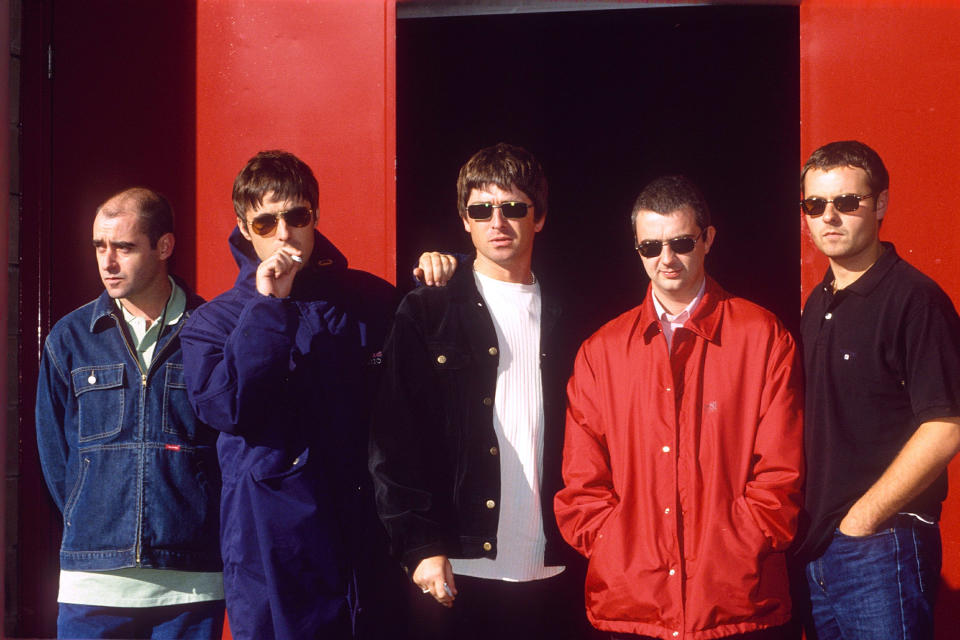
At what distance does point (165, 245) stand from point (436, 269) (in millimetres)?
1120

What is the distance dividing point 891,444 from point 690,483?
647mm

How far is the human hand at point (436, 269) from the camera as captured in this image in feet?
9.49

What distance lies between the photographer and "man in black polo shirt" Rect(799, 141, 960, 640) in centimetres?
265

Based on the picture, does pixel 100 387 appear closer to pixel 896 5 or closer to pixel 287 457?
pixel 287 457

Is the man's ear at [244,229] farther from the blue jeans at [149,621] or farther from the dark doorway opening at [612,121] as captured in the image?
the blue jeans at [149,621]

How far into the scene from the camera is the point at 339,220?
3.74 m

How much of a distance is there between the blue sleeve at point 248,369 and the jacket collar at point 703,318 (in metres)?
1.11

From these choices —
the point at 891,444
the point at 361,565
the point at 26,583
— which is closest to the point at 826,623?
the point at 891,444

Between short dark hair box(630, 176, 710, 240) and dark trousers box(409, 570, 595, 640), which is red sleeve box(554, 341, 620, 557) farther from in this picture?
short dark hair box(630, 176, 710, 240)

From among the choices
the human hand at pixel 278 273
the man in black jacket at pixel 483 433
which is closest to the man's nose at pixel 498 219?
the man in black jacket at pixel 483 433

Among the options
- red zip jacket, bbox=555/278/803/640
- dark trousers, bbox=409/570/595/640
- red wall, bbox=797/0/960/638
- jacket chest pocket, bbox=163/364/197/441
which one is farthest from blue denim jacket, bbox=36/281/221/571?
red wall, bbox=797/0/960/638

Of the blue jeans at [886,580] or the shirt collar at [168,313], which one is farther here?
the shirt collar at [168,313]

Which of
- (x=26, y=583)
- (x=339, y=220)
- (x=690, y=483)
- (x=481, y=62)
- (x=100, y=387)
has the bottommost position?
(x=26, y=583)

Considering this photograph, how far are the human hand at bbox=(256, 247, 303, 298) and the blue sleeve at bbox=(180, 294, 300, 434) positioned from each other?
38mm
